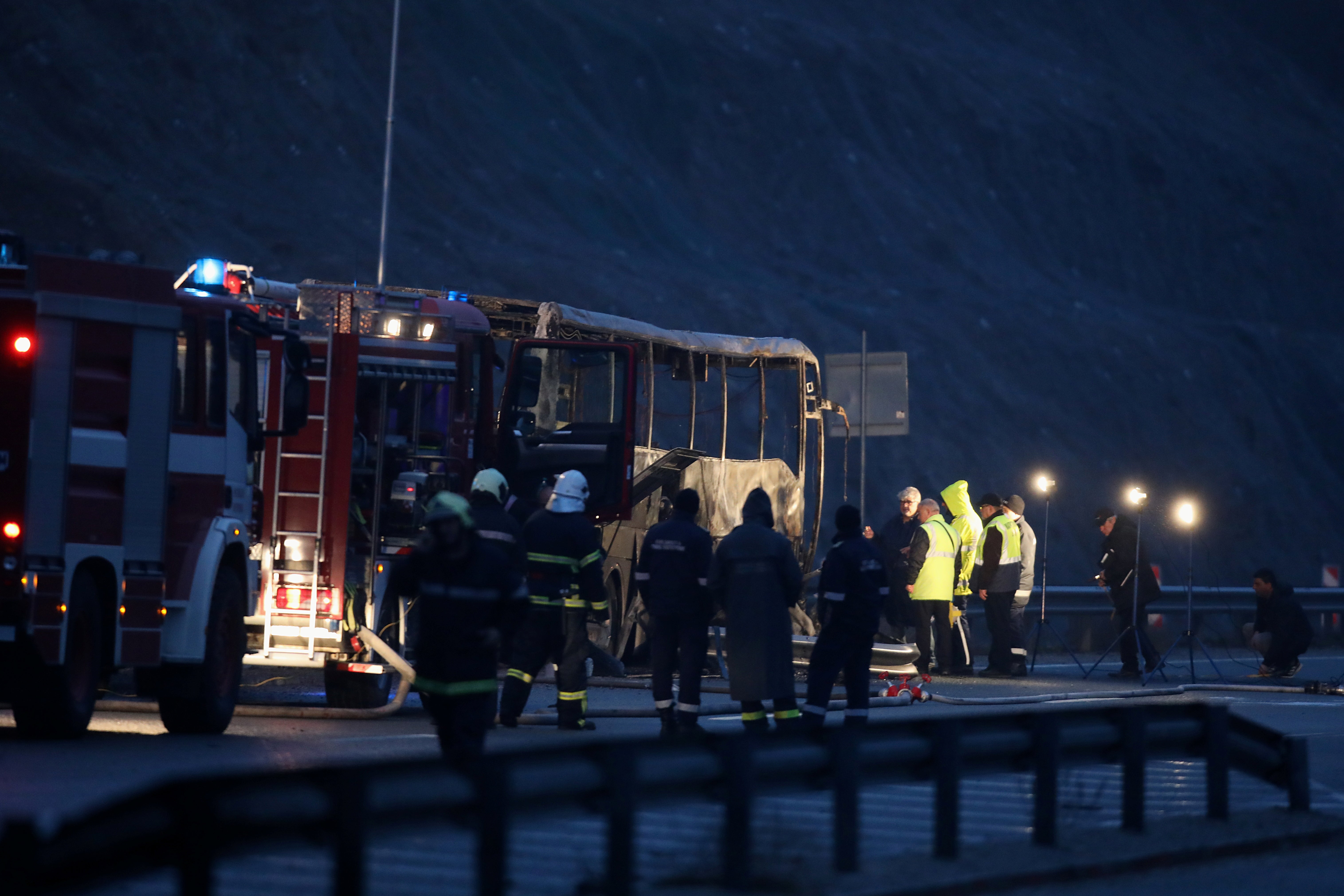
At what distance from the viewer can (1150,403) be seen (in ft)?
179

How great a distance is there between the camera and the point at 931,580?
2105 cm

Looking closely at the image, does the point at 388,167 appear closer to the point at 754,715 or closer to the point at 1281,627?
the point at 1281,627

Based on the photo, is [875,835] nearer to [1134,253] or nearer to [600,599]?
[600,599]

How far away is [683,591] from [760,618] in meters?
0.82

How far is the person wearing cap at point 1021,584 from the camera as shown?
71.7 ft

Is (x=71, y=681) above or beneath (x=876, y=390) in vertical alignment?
beneath

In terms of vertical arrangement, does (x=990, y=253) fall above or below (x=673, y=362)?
above

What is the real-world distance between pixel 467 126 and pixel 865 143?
1511 centimetres

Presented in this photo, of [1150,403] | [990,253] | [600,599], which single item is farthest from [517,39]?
[600,599]

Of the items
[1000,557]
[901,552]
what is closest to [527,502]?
[901,552]

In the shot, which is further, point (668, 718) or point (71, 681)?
point (668, 718)

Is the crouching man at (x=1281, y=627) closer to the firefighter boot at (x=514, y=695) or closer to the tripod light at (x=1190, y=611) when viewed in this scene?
the tripod light at (x=1190, y=611)

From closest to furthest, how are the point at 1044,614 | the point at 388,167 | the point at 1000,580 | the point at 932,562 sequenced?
the point at 932,562 < the point at 1000,580 < the point at 1044,614 < the point at 388,167

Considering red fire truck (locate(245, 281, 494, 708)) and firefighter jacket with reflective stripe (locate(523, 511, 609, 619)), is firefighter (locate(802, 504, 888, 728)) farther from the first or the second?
red fire truck (locate(245, 281, 494, 708))
